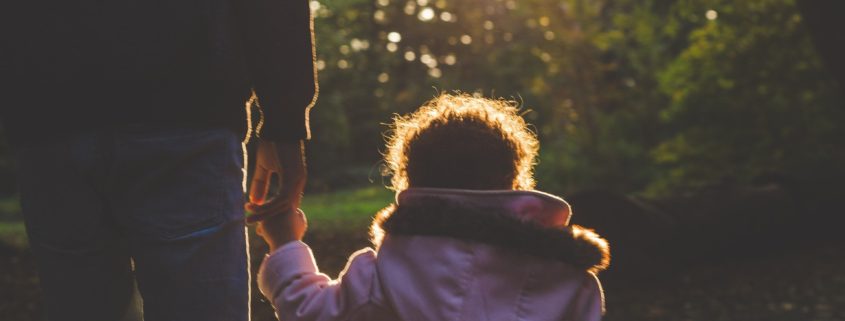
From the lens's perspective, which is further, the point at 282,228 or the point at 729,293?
the point at 729,293

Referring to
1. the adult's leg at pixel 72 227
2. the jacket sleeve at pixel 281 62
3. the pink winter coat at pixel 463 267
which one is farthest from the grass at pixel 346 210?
the adult's leg at pixel 72 227

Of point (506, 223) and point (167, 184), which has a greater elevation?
point (167, 184)

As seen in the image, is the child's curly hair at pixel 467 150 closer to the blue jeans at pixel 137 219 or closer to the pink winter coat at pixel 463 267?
the pink winter coat at pixel 463 267

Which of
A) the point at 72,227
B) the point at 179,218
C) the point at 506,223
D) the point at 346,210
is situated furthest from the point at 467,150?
the point at 346,210

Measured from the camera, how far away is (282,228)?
231 centimetres

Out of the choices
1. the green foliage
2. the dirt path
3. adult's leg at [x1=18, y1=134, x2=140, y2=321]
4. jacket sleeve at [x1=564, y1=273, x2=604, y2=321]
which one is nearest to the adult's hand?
adult's leg at [x1=18, y1=134, x2=140, y2=321]

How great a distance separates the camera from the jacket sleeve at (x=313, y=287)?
89.2 inches

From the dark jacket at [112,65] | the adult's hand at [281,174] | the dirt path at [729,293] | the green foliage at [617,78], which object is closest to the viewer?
the dark jacket at [112,65]

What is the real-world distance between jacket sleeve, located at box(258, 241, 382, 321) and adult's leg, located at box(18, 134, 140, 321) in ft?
1.64

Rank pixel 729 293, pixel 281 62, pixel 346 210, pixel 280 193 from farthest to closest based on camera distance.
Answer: pixel 346 210
pixel 729 293
pixel 280 193
pixel 281 62

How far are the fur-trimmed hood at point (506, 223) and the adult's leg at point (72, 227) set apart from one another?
68 centimetres

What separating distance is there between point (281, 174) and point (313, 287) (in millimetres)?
311

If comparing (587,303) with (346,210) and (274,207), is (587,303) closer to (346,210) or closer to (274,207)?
(274,207)

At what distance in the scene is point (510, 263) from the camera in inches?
88.9
